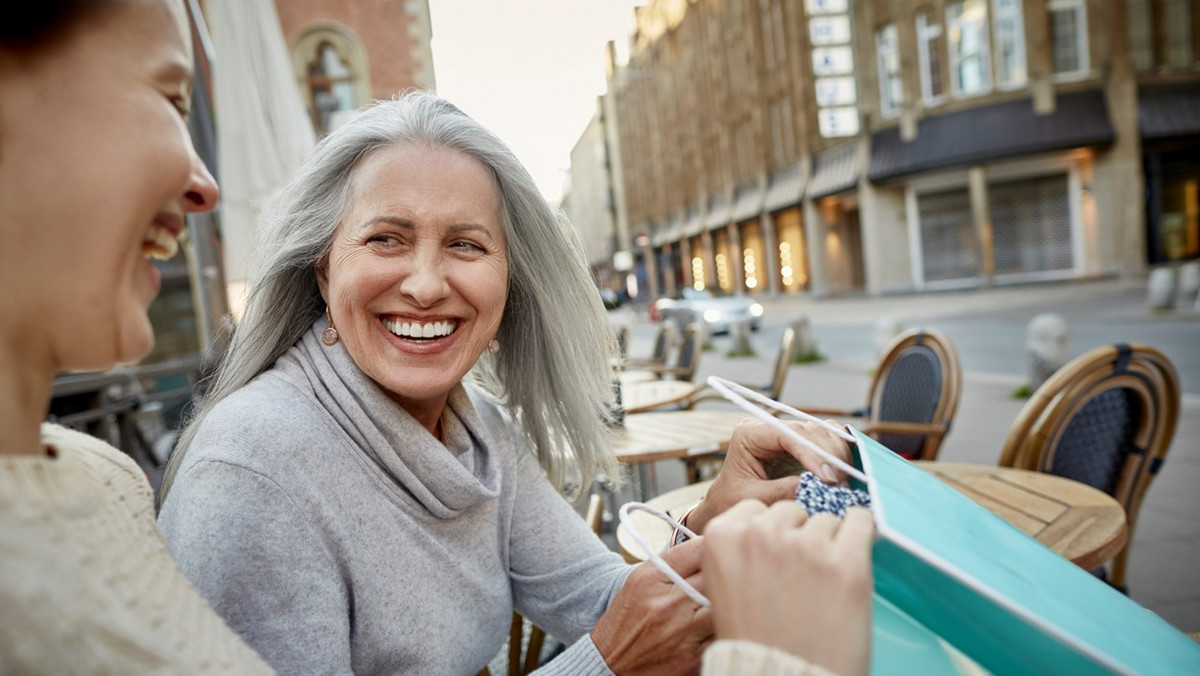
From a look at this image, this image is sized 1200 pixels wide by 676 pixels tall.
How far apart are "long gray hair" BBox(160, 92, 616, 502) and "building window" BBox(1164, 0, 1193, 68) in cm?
2620

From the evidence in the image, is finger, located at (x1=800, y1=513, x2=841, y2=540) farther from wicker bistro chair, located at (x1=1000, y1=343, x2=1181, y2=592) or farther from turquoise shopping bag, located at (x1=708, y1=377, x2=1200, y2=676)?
wicker bistro chair, located at (x1=1000, y1=343, x2=1181, y2=592)

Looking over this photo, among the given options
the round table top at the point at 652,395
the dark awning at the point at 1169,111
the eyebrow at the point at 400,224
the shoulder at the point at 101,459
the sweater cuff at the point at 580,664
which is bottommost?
the round table top at the point at 652,395

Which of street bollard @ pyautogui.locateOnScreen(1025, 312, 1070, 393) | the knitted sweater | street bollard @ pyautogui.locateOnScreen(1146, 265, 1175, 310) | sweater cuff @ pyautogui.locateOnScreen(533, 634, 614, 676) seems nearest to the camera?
the knitted sweater

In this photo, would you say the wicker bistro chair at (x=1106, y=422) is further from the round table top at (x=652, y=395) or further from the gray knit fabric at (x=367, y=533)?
the round table top at (x=652, y=395)

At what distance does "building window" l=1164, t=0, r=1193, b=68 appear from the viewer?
67.4 feet

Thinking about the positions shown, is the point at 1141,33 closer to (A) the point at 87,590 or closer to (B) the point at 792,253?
(B) the point at 792,253

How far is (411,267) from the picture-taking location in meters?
1.44

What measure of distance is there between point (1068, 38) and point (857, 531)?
86.4 feet

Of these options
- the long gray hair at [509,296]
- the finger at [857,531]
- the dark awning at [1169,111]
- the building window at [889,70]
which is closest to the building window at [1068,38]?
the dark awning at [1169,111]

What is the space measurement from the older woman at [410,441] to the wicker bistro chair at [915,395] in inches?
68.7

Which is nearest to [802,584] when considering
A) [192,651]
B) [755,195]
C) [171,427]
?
[192,651]

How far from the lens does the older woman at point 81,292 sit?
502mm

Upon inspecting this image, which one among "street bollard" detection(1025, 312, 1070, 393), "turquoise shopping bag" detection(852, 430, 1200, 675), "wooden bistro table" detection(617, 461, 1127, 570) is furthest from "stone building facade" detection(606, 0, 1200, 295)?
"turquoise shopping bag" detection(852, 430, 1200, 675)

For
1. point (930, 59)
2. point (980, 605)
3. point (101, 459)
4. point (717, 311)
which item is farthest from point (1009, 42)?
point (101, 459)
